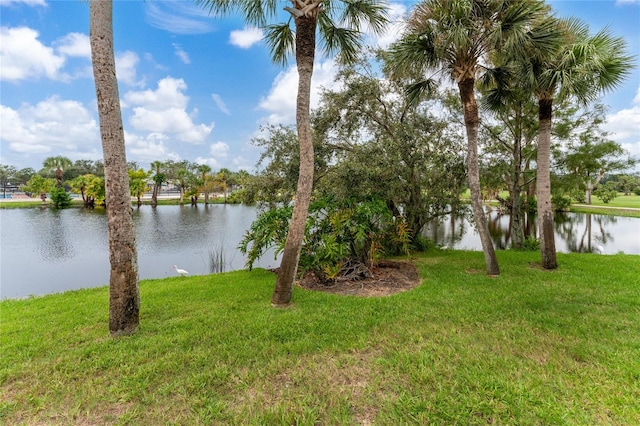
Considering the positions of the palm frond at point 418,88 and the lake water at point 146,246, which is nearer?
the palm frond at point 418,88

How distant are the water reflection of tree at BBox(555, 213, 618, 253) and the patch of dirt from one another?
39.0ft

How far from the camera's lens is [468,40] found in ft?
20.1

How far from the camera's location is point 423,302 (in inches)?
205

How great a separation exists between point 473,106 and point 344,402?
6.97m

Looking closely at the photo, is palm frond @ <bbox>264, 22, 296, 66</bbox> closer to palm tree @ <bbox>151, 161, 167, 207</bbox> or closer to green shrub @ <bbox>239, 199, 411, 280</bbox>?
green shrub @ <bbox>239, 199, 411, 280</bbox>

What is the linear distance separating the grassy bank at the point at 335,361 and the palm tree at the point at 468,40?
315cm

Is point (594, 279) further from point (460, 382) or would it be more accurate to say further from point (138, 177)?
point (138, 177)

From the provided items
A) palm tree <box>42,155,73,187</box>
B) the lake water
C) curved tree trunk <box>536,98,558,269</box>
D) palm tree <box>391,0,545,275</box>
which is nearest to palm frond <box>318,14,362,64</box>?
palm tree <box>391,0,545,275</box>

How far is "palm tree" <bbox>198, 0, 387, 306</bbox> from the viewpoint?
4.96 metres

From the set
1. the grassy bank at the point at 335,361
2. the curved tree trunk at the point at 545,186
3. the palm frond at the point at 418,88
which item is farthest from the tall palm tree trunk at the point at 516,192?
the grassy bank at the point at 335,361

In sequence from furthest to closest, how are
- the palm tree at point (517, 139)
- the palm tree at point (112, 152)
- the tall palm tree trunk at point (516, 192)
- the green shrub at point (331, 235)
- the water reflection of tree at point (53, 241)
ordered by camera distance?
the water reflection of tree at point (53, 241)
the tall palm tree trunk at point (516, 192)
the palm tree at point (517, 139)
the green shrub at point (331, 235)
the palm tree at point (112, 152)

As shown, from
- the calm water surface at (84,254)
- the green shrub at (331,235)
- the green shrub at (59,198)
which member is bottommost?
the calm water surface at (84,254)

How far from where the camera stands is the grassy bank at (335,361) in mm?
2508

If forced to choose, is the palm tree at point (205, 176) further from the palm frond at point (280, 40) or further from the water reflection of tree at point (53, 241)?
the palm frond at point (280, 40)
